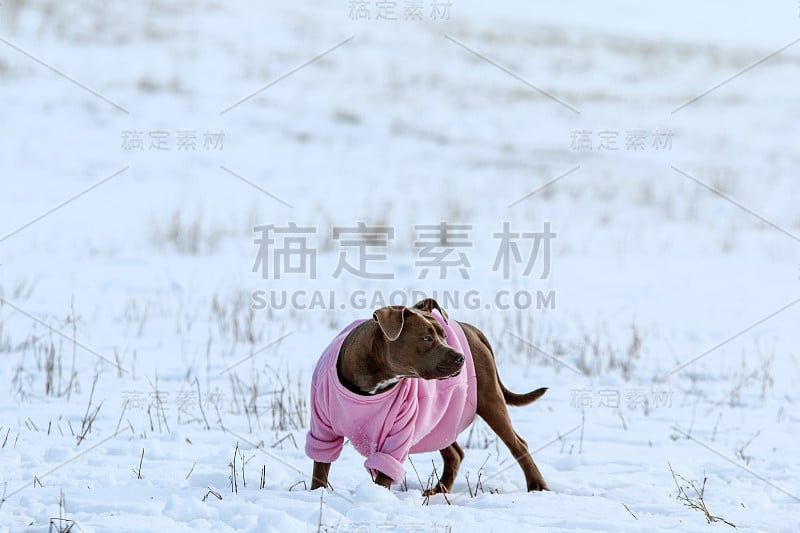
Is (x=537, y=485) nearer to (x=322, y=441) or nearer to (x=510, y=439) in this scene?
(x=510, y=439)

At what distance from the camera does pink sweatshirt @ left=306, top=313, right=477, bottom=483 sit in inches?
154

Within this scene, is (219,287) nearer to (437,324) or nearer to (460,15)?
(437,324)

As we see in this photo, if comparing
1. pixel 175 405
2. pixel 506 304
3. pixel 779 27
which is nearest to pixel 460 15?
pixel 779 27

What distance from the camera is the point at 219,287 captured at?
347 inches

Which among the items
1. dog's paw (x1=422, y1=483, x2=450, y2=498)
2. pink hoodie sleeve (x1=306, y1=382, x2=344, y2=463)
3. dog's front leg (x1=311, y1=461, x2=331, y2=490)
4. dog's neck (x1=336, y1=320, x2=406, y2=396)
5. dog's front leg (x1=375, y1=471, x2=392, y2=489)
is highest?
dog's neck (x1=336, y1=320, x2=406, y2=396)

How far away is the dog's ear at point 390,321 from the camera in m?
3.73

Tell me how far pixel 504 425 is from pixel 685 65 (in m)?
24.2

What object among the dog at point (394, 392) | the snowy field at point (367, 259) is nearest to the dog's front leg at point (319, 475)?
the dog at point (394, 392)

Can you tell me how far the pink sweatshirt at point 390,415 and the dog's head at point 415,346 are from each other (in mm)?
191

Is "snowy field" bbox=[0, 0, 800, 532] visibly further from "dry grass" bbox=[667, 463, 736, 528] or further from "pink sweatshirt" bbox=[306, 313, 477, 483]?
"pink sweatshirt" bbox=[306, 313, 477, 483]

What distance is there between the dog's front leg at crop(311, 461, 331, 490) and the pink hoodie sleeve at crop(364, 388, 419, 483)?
0.25 m

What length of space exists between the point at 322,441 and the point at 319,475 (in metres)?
0.16

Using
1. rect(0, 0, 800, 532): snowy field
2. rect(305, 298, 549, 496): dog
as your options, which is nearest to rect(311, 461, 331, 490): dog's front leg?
rect(305, 298, 549, 496): dog

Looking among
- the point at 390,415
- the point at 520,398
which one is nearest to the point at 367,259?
the point at 520,398
